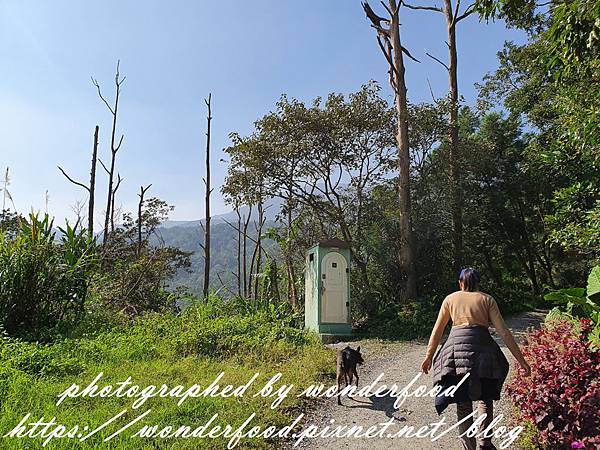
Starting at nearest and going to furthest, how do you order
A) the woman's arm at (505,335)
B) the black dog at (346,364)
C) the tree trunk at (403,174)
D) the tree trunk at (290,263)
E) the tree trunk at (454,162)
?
the woman's arm at (505,335), the black dog at (346,364), the tree trunk at (403,174), the tree trunk at (454,162), the tree trunk at (290,263)

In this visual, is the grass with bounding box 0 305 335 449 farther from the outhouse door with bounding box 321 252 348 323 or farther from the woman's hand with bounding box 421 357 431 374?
the woman's hand with bounding box 421 357 431 374

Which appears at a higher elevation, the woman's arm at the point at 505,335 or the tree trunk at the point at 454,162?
the tree trunk at the point at 454,162

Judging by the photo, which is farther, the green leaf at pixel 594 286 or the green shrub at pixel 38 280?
the green shrub at pixel 38 280

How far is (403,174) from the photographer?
12.6 meters

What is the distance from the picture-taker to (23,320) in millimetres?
7484

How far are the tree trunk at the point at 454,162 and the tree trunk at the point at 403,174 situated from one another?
133 cm

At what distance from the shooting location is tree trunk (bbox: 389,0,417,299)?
12.2 m

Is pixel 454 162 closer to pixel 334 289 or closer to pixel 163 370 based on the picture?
pixel 334 289

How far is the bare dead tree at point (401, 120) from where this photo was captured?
40.3 ft

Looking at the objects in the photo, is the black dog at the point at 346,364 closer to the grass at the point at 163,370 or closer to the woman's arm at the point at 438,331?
the grass at the point at 163,370

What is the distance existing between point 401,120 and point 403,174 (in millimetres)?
1584

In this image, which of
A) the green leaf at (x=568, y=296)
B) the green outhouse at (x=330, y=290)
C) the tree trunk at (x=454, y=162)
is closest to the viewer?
the green leaf at (x=568, y=296)

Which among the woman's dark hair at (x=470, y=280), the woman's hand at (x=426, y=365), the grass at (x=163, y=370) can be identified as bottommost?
the grass at (x=163, y=370)

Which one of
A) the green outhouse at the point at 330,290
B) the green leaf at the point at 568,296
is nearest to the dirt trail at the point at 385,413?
the green leaf at the point at 568,296
